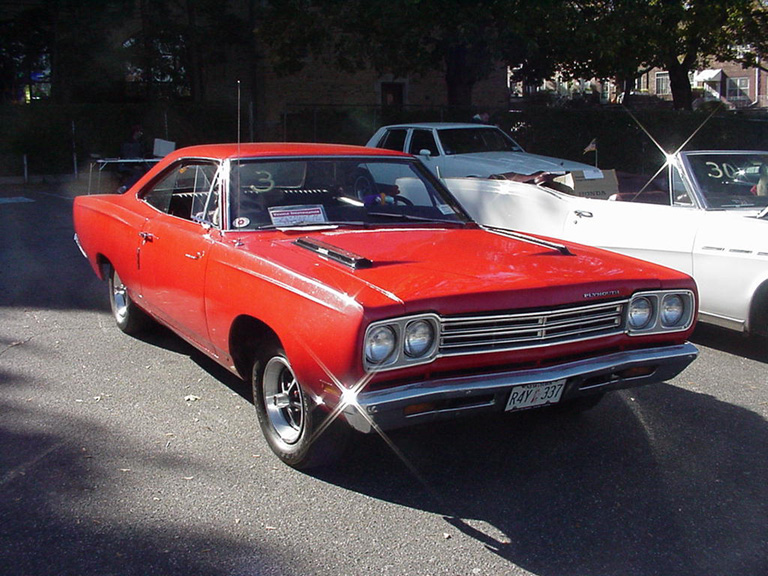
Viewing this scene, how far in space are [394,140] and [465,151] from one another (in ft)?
4.80

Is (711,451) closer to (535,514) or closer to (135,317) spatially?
(535,514)

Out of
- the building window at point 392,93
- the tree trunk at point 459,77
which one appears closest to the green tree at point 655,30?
the tree trunk at point 459,77

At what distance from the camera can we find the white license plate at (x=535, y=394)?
Result: 375 cm

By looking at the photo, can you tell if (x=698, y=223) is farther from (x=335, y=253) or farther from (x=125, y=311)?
(x=125, y=311)

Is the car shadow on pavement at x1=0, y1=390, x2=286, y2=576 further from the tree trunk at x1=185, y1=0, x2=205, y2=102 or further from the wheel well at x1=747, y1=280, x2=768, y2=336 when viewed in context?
the tree trunk at x1=185, y1=0, x2=205, y2=102

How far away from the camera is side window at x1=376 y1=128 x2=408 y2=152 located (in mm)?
14102

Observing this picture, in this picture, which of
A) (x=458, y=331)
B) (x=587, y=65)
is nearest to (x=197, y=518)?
(x=458, y=331)

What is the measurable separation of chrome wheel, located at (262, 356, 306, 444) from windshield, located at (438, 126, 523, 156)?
950cm

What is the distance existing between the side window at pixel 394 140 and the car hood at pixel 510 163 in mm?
1309

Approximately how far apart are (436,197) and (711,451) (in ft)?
7.20

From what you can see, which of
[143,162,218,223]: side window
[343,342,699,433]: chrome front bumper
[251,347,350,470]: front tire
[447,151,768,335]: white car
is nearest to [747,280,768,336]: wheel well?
[447,151,768,335]: white car

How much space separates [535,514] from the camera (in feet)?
12.4

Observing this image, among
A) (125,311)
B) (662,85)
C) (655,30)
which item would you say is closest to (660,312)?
(125,311)

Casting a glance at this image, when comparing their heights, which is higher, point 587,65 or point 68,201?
point 587,65
